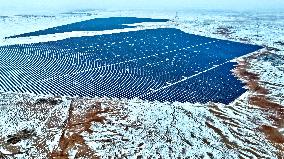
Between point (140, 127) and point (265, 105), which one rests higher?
point (140, 127)

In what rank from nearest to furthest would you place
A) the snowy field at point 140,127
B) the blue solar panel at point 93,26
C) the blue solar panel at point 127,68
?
the snowy field at point 140,127
the blue solar panel at point 127,68
the blue solar panel at point 93,26

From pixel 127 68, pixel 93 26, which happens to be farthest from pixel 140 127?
pixel 93 26

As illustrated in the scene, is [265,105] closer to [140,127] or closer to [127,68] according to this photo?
[140,127]

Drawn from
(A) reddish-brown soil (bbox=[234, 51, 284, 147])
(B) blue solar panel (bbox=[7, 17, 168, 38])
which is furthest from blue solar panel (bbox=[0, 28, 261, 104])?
(B) blue solar panel (bbox=[7, 17, 168, 38])

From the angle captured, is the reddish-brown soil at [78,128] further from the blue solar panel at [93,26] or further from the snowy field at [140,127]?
the blue solar panel at [93,26]

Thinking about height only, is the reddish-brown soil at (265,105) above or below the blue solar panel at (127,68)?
below

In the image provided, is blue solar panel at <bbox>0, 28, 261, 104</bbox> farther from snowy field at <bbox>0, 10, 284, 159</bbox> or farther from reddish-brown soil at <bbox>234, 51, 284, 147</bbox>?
snowy field at <bbox>0, 10, 284, 159</bbox>

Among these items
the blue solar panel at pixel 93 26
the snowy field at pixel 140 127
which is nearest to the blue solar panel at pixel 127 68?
the snowy field at pixel 140 127

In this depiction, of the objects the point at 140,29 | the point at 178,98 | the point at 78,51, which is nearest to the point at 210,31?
the point at 140,29

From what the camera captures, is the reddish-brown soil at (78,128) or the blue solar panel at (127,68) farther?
the blue solar panel at (127,68)
